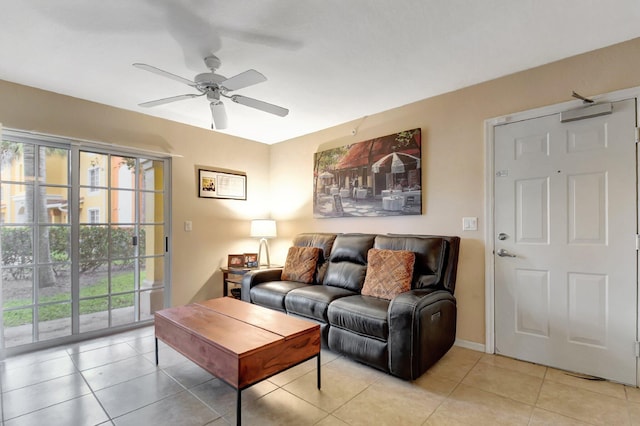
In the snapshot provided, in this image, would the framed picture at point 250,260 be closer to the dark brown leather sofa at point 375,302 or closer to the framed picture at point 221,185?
the dark brown leather sofa at point 375,302

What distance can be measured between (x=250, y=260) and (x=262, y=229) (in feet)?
1.48

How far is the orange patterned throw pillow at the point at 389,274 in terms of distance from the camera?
2684 mm

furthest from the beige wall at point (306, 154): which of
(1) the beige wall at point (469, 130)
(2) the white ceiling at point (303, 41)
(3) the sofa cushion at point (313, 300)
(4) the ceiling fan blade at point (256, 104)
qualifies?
(4) the ceiling fan blade at point (256, 104)

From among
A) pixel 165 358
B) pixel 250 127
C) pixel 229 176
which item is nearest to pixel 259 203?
pixel 229 176

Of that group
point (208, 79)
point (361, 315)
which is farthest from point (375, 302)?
point (208, 79)

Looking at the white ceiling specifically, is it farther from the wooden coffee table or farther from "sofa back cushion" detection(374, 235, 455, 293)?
the wooden coffee table

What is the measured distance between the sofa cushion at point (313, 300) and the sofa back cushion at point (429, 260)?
656mm

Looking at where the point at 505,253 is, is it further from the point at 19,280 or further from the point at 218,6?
the point at 19,280

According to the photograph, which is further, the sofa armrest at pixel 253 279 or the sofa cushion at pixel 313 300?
the sofa armrest at pixel 253 279

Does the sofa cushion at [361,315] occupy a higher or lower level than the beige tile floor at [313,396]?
higher

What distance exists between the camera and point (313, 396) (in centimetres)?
206

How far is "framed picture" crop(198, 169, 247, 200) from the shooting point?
4.00 m

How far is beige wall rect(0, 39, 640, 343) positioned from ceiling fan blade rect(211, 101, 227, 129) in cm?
133

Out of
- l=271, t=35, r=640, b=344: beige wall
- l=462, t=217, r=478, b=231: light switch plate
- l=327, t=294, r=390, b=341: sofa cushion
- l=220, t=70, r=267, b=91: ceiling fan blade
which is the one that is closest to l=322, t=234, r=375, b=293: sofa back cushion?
l=271, t=35, r=640, b=344: beige wall
